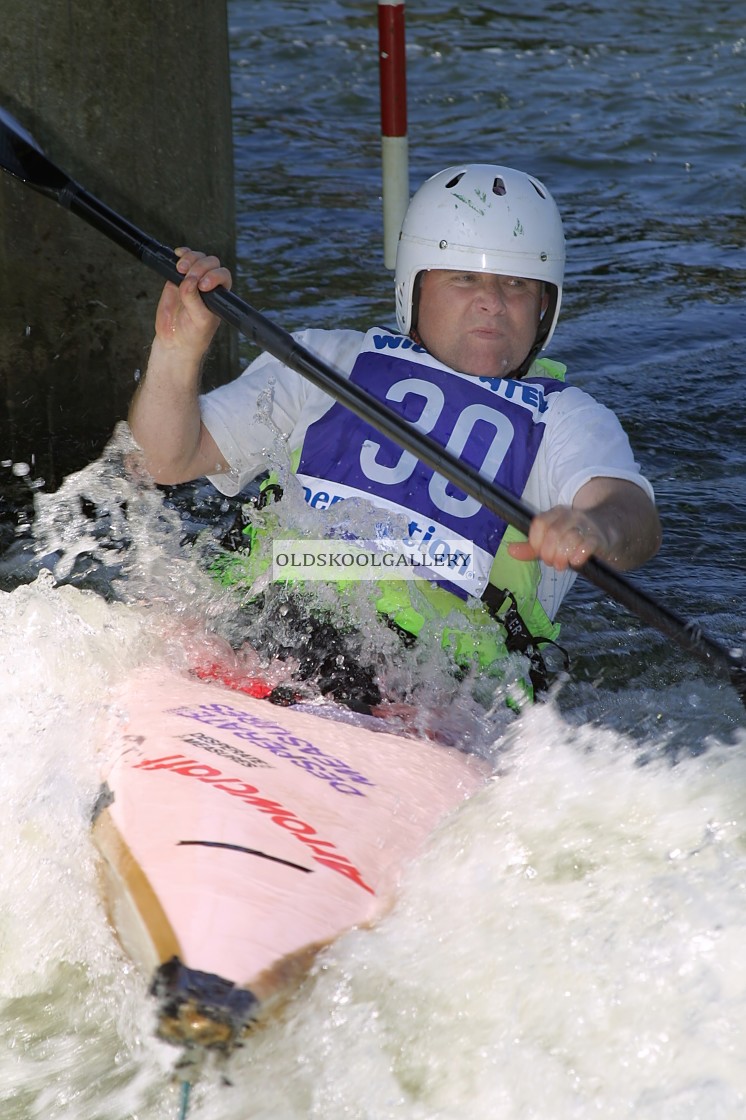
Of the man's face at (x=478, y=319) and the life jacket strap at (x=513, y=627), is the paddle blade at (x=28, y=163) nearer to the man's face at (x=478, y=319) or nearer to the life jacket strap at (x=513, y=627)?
the man's face at (x=478, y=319)

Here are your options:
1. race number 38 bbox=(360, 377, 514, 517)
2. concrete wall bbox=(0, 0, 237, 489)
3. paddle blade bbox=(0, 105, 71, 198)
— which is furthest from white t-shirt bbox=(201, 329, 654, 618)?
concrete wall bbox=(0, 0, 237, 489)

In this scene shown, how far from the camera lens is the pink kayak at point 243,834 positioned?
197 centimetres

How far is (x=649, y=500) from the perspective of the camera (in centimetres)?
298

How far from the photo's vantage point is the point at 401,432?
281 centimetres

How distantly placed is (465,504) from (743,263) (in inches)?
184

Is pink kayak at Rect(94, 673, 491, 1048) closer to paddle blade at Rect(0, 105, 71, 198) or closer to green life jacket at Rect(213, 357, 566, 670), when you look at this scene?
green life jacket at Rect(213, 357, 566, 670)

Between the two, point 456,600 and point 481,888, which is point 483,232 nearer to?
point 456,600

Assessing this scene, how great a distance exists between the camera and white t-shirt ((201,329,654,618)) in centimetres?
310

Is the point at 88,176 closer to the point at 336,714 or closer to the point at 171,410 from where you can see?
the point at 171,410

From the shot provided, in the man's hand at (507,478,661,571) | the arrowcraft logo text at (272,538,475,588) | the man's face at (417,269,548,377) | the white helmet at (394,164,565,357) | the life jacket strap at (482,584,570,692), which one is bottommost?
the life jacket strap at (482,584,570,692)

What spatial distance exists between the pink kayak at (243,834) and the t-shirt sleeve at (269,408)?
74 centimetres

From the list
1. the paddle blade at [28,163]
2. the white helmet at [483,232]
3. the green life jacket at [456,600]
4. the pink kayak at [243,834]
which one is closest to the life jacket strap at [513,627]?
the green life jacket at [456,600]

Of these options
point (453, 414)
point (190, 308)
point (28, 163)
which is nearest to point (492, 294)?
point (453, 414)

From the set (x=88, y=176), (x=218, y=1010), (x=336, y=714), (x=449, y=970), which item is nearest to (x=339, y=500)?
(x=336, y=714)
